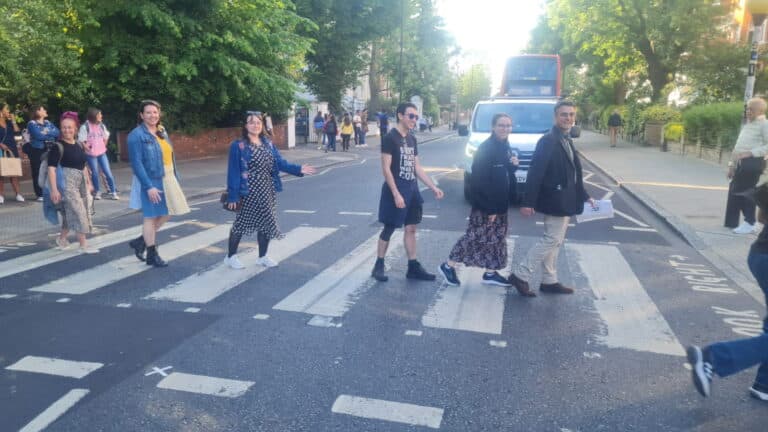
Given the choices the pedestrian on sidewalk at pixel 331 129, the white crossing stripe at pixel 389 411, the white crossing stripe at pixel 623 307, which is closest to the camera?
the white crossing stripe at pixel 389 411

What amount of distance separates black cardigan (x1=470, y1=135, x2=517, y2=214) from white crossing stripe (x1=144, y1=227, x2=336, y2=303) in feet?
8.32

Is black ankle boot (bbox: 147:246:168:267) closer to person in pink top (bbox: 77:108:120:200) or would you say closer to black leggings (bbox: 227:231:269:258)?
black leggings (bbox: 227:231:269:258)

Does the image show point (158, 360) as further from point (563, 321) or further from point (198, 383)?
point (563, 321)

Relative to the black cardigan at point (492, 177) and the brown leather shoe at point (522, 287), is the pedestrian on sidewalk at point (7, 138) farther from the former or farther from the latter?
the brown leather shoe at point (522, 287)

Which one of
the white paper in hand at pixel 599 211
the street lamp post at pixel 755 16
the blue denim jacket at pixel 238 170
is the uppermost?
the street lamp post at pixel 755 16

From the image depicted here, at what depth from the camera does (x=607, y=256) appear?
25.0 feet

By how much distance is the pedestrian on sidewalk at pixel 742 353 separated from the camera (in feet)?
11.5

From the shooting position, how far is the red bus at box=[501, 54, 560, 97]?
27312mm

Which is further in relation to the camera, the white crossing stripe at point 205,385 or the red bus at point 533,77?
the red bus at point 533,77

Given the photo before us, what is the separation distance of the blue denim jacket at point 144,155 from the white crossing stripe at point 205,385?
319 centimetres

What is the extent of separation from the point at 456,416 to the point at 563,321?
2028 millimetres

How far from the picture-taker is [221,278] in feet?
21.0

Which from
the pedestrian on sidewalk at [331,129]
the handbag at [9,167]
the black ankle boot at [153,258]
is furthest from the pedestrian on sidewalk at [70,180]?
the pedestrian on sidewalk at [331,129]

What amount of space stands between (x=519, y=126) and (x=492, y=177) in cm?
713
